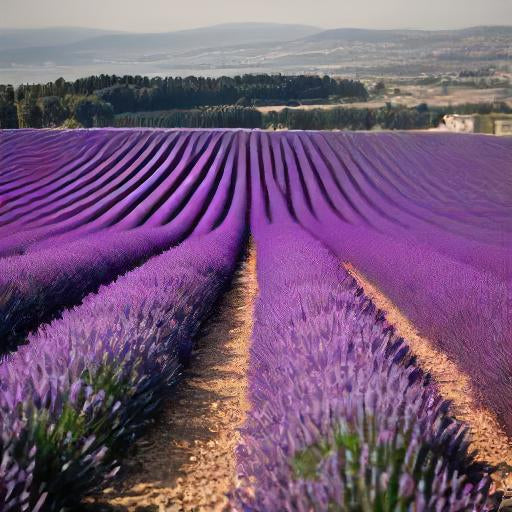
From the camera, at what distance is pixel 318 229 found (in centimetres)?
1392

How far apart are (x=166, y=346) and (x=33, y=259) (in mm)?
3623

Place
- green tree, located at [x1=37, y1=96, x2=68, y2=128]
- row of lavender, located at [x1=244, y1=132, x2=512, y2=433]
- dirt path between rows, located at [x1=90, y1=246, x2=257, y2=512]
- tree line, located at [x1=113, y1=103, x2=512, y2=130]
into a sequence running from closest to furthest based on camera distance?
dirt path between rows, located at [x1=90, y1=246, x2=257, y2=512], row of lavender, located at [x1=244, y1=132, x2=512, y2=433], tree line, located at [x1=113, y1=103, x2=512, y2=130], green tree, located at [x1=37, y1=96, x2=68, y2=128]

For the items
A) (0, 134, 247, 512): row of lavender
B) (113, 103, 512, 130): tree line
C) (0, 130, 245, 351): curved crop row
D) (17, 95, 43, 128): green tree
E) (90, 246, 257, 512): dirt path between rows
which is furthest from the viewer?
(17, 95, 43, 128): green tree

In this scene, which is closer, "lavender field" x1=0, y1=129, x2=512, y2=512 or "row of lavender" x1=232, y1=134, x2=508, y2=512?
"row of lavender" x1=232, y1=134, x2=508, y2=512

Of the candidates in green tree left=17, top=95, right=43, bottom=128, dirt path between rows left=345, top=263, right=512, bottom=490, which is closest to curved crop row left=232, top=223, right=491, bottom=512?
dirt path between rows left=345, top=263, right=512, bottom=490

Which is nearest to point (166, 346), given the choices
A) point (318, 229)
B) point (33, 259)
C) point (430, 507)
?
point (430, 507)

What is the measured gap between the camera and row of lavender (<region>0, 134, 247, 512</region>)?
7.09ft

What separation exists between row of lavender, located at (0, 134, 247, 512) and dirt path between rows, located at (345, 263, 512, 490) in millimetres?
1497

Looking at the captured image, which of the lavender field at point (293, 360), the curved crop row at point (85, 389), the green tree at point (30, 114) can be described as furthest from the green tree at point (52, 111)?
the curved crop row at point (85, 389)

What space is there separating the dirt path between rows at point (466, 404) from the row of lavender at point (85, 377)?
58.9 inches

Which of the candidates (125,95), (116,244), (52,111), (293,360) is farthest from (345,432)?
(52,111)

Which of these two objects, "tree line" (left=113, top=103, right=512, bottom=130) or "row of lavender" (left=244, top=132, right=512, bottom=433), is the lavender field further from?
"tree line" (left=113, top=103, right=512, bottom=130)

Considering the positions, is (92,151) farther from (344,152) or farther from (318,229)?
(318,229)

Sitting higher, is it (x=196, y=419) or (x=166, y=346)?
(x=166, y=346)
